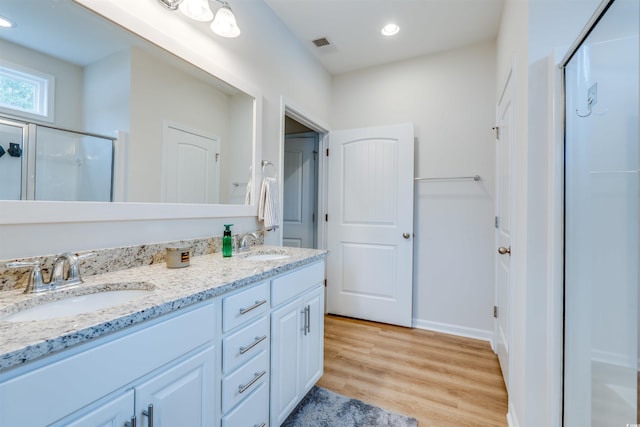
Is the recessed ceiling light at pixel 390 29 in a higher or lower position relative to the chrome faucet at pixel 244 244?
higher

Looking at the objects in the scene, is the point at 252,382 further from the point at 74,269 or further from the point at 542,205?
the point at 542,205

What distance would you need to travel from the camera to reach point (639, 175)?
3.41ft

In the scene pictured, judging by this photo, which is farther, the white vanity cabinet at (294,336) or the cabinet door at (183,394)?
the white vanity cabinet at (294,336)

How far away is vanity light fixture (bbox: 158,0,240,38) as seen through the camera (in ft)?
4.71

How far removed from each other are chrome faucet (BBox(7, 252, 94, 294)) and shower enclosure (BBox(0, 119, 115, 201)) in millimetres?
220

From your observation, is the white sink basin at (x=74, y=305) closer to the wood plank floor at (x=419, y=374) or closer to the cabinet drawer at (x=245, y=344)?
the cabinet drawer at (x=245, y=344)

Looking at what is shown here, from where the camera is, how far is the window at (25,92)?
0.94 m

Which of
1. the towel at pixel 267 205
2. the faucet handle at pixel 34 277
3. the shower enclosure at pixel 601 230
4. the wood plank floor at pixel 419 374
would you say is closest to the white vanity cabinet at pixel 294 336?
the wood plank floor at pixel 419 374

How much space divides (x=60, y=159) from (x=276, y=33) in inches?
69.7

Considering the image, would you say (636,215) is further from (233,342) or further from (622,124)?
(233,342)

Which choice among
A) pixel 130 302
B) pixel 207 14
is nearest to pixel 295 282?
pixel 130 302

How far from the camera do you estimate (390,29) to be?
92.9 inches

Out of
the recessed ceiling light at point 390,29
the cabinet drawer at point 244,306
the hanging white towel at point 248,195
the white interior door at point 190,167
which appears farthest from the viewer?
the recessed ceiling light at point 390,29

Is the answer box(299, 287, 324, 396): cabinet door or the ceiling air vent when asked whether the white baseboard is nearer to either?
box(299, 287, 324, 396): cabinet door
